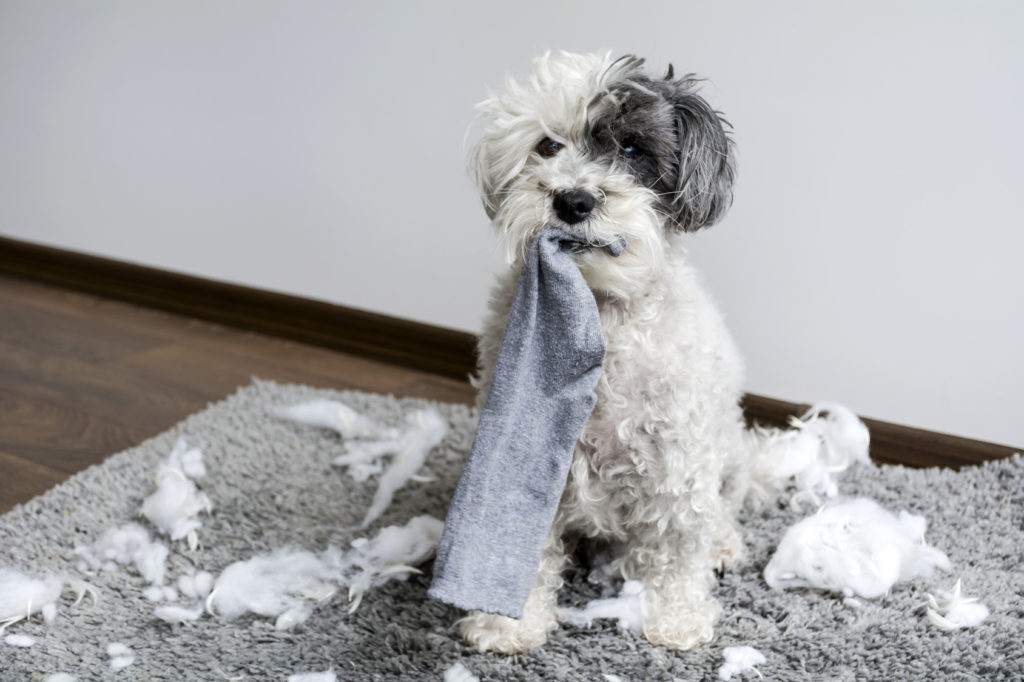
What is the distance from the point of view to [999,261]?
1.50 m

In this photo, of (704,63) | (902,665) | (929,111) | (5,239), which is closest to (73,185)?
(5,239)

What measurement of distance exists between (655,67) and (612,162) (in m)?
0.61

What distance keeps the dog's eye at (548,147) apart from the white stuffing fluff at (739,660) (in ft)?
2.23

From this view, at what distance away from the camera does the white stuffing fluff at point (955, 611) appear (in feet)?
3.83

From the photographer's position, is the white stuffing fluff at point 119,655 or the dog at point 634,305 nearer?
the dog at point 634,305


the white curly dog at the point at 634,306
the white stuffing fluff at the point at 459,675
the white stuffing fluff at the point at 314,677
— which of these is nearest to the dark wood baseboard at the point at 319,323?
the white curly dog at the point at 634,306

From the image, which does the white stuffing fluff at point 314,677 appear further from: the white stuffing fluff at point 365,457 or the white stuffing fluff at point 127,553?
the white stuffing fluff at point 365,457

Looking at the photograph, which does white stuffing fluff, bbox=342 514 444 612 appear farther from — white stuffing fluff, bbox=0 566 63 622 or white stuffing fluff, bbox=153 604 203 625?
white stuffing fluff, bbox=0 566 63 622

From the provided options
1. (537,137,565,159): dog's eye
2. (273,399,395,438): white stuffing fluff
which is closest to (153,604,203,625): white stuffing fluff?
(273,399,395,438): white stuffing fluff

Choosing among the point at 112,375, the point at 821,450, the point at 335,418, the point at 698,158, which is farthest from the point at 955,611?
the point at 112,375

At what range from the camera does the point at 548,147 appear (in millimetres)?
1043

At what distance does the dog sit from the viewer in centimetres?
99

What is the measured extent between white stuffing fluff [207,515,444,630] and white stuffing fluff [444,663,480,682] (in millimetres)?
202

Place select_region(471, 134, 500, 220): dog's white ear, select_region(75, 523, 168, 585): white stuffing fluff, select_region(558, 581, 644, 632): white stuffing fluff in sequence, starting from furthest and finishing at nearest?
select_region(75, 523, 168, 585): white stuffing fluff, select_region(558, 581, 644, 632): white stuffing fluff, select_region(471, 134, 500, 220): dog's white ear
